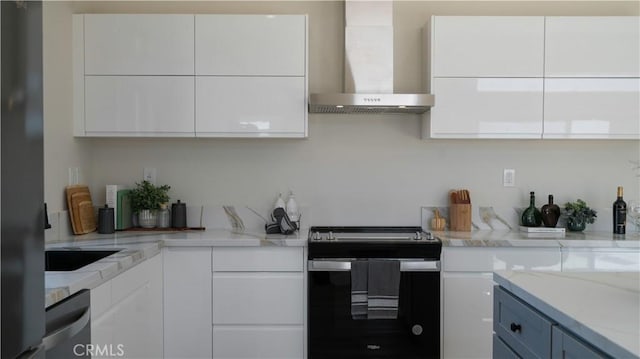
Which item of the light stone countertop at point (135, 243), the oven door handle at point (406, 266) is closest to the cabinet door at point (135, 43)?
the light stone countertop at point (135, 243)

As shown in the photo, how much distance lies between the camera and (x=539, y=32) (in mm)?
2816

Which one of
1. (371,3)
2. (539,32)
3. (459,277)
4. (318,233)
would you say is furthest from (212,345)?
(539,32)

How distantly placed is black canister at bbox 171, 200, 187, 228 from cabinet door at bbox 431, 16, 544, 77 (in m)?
1.86

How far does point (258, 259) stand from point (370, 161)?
104cm

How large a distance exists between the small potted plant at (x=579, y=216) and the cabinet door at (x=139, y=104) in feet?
8.07

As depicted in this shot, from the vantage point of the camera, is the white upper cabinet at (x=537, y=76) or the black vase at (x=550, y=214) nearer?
the white upper cabinet at (x=537, y=76)

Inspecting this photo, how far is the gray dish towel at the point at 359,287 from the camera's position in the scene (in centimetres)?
253

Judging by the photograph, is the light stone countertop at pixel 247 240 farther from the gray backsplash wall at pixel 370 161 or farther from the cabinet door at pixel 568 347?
the cabinet door at pixel 568 347

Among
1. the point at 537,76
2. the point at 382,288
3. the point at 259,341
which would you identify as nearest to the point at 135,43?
the point at 259,341

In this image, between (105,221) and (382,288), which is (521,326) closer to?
(382,288)

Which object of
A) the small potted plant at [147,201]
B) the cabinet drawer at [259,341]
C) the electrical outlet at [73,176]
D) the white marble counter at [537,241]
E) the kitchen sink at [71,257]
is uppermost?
the electrical outlet at [73,176]

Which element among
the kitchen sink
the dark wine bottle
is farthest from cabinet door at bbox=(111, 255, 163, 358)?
the dark wine bottle

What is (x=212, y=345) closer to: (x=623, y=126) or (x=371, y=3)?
(x=371, y=3)

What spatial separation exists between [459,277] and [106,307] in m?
1.79
